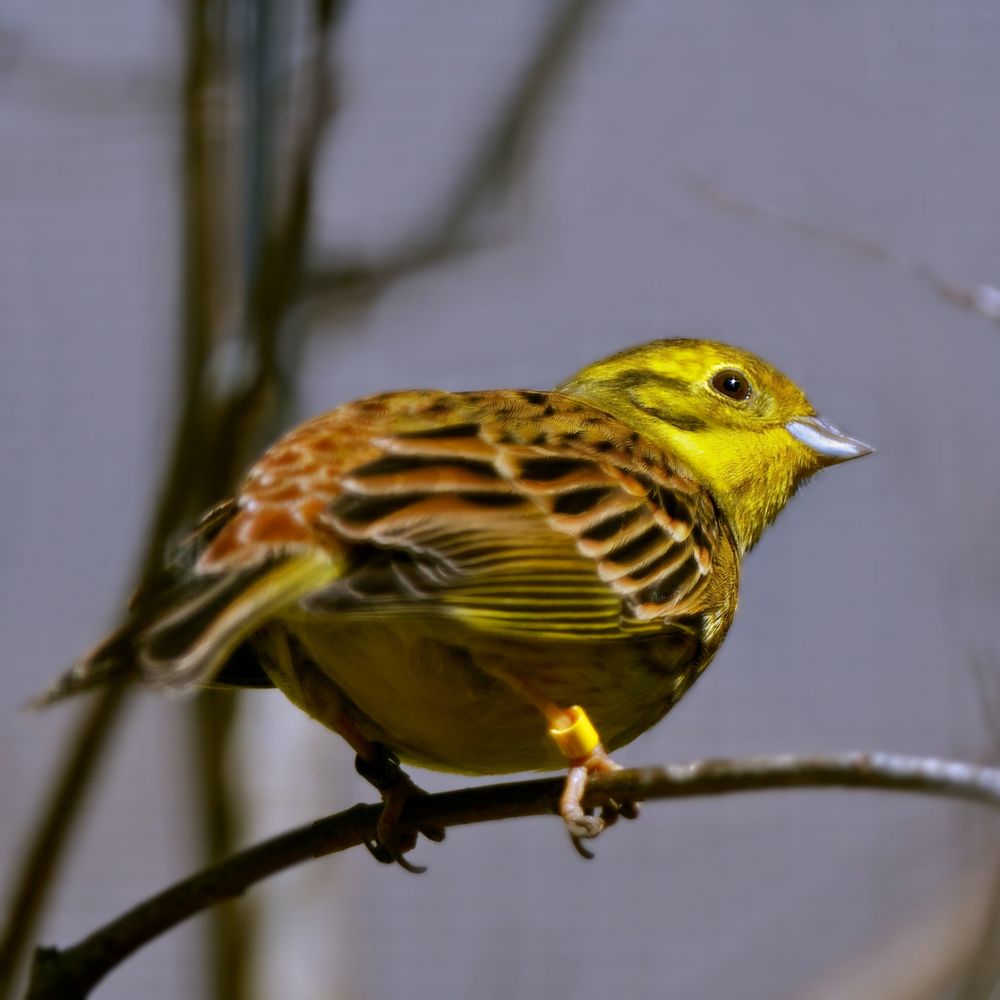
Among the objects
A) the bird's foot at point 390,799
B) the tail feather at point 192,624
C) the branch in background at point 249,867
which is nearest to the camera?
the tail feather at point 192,624

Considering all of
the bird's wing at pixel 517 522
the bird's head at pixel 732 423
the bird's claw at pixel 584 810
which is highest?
the bird's wing at pixel 517 522

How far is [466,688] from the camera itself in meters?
2.58

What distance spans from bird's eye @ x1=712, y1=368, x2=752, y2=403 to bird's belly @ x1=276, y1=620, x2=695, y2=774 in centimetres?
106

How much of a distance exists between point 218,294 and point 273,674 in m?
1.75

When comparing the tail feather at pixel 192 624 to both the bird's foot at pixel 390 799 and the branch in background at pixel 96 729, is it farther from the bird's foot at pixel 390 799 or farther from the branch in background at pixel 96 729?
the branch in background at pixel 96 729

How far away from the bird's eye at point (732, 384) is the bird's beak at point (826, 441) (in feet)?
0.45

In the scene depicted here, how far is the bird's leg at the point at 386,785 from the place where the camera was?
2.69 metres

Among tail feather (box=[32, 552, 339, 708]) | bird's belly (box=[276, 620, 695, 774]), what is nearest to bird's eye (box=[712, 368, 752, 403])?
bird's belly (box=[276, 620, 695, 774])

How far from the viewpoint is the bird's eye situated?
372cm

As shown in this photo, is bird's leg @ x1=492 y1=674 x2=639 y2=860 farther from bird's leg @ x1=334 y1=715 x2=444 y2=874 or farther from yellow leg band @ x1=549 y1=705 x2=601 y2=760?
bird's leg @ x1=334 y1=715 x2=444 y2=874

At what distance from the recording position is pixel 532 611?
2436 millimetres

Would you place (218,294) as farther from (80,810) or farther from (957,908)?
(957,908)

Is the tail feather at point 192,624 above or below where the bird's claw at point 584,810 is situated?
above

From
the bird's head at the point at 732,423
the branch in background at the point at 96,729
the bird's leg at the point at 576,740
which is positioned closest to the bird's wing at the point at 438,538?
the bird's leg at the point at 576,740
